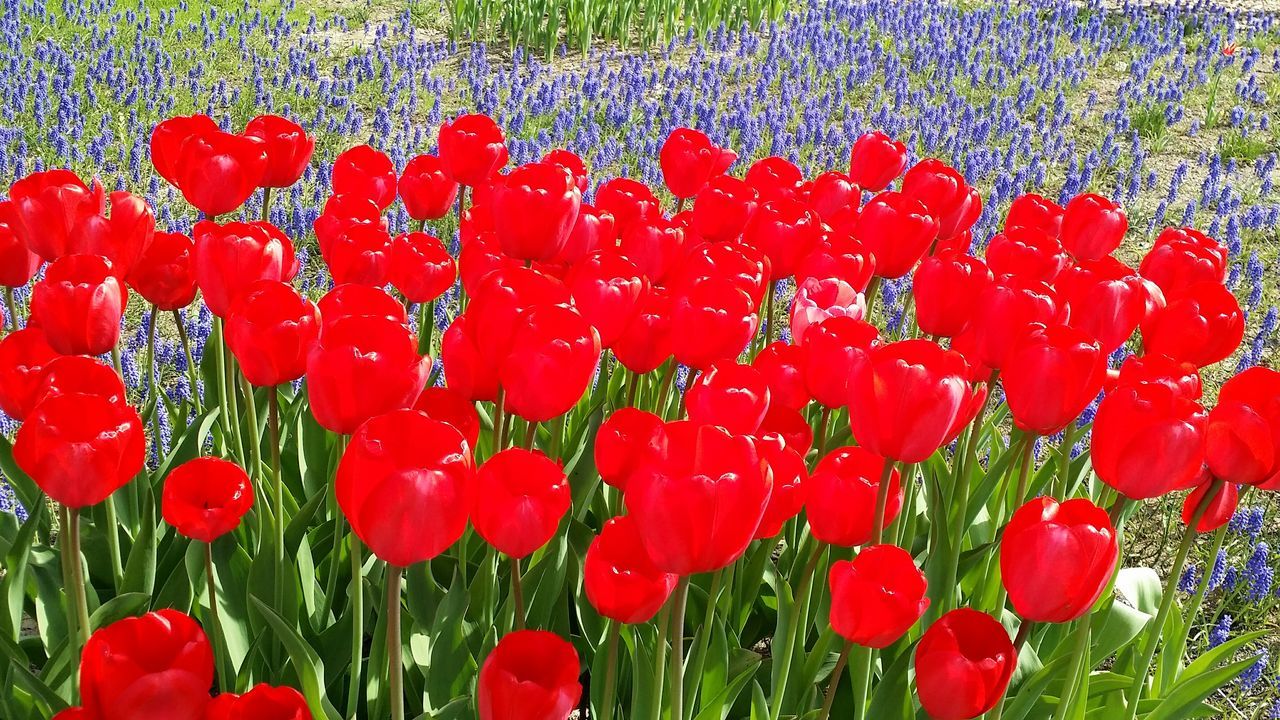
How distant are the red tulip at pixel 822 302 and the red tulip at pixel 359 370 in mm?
725

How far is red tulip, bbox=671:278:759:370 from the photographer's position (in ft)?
5.57

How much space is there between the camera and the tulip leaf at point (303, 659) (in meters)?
1.48

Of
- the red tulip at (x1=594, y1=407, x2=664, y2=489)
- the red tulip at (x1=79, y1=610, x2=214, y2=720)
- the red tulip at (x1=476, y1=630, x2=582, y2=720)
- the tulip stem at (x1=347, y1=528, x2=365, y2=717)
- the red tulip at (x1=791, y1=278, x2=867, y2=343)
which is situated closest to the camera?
the red tulip at (x1=79, y1=610, x2=214, y2=720)

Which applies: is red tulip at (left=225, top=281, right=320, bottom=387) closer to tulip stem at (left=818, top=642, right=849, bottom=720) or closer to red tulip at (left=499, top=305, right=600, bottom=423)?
red tulip at (left=499, top=305, right=600, bottom=423)

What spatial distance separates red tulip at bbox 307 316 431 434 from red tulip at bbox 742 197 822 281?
93 cm

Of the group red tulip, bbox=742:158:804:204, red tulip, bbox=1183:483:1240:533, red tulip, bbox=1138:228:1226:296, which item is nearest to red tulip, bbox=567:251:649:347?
red tulip, bbox=742:158:804:204

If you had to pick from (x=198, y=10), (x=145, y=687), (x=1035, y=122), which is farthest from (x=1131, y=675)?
(x=198, y=10)

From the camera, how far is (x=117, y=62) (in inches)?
271

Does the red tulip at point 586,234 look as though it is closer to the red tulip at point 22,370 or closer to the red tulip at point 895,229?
the red tulip at point 895,229

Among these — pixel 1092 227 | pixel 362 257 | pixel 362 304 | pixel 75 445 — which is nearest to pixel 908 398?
pixel 362 304

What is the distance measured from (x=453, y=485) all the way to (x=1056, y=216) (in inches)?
67.1

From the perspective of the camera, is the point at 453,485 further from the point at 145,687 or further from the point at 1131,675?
the point at 1131,675

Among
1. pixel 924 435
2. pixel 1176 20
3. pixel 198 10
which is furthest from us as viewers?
pixel 1176 20

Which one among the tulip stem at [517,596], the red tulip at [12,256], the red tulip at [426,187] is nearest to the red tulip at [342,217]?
the red tulip at [426,187]
